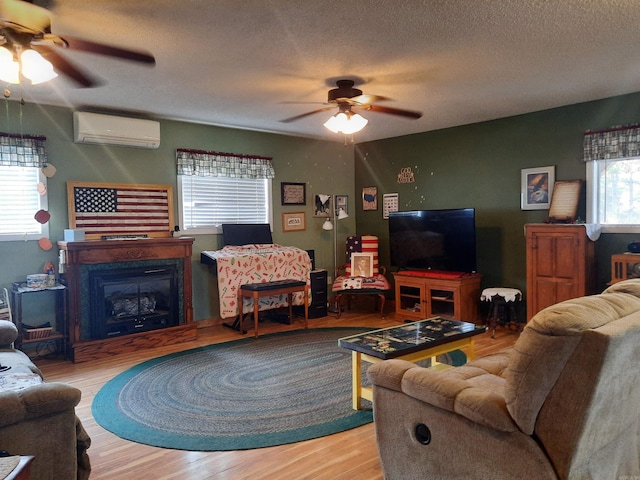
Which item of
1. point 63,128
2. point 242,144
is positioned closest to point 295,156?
point 242,144

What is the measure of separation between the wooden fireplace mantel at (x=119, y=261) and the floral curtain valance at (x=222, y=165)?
0.91m

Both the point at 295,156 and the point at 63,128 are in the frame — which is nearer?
the point at 63,128

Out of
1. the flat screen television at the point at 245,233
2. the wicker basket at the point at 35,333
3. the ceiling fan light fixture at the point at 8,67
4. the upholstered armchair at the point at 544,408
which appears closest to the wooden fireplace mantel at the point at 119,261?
the wicker basket at the point at 35,333

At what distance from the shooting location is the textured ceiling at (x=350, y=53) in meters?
2.57

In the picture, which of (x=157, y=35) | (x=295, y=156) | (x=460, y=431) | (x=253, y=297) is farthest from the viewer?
(x=295, y=156)

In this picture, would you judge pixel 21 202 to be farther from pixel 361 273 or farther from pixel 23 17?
pixel 361 273

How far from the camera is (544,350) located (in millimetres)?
1538

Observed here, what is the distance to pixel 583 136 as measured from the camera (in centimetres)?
479

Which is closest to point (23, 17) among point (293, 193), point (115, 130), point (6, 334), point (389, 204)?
point (6, 334)

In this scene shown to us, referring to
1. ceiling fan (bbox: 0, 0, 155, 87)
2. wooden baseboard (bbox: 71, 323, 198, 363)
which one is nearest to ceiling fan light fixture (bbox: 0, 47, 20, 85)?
ceiling fan (bbox: 0, 0, 155, 87)

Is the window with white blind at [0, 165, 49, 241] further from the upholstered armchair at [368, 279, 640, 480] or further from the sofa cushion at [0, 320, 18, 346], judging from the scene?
the upholstered armchair at [368, 279, 640, 480]

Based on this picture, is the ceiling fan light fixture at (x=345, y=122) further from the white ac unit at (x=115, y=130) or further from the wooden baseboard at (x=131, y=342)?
the wooden baseboard at (x=131, y=342)

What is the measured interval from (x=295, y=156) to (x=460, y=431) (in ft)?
16.6

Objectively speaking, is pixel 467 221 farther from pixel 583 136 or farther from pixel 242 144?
pixel 242 144
